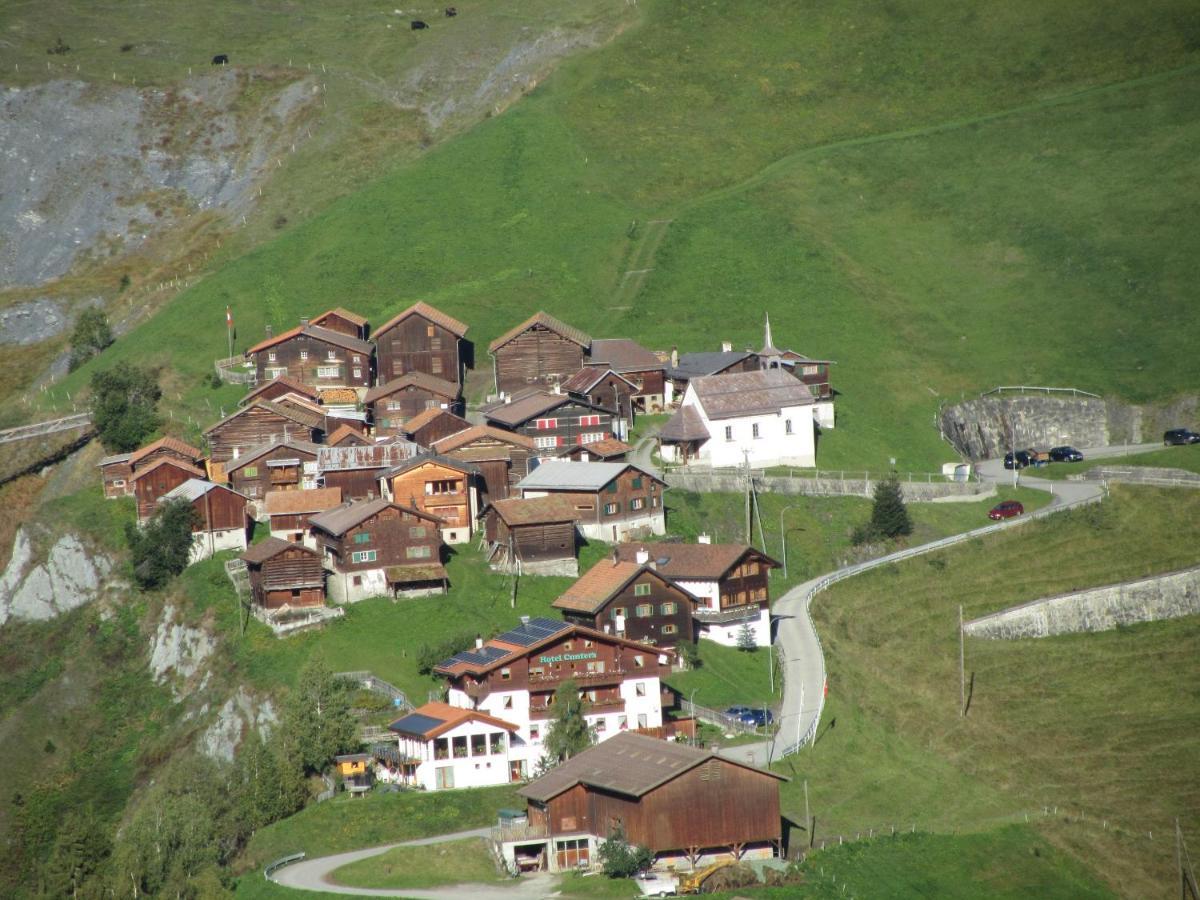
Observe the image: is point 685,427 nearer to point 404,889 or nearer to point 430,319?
point 430,319

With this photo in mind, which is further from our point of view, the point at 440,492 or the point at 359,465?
the point at 359,465

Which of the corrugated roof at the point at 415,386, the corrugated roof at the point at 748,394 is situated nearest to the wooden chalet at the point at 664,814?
the corrugated roof at the point at 748,394

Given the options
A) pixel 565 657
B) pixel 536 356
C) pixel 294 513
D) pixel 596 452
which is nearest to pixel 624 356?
pixel 536 356

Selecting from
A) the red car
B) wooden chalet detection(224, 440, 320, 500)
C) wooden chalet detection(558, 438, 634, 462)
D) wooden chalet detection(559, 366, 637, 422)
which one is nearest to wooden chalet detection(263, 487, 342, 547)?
wooden chalet detection(224, 440, 320, 500)

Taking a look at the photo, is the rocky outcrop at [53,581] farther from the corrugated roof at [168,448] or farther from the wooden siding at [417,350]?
the wooden siding at [417,350]

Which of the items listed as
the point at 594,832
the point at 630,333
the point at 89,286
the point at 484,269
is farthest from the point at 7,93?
the point at 594,832

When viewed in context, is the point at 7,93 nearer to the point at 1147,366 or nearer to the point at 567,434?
the point at 567,434
